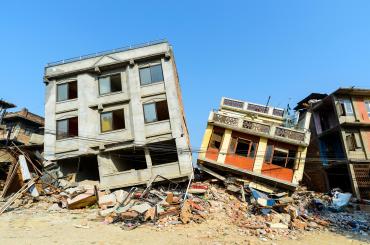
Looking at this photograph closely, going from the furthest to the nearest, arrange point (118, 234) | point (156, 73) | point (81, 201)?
point (156, 73) → point (81, 201) → point (118, 234)

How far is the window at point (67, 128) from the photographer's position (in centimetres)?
2441

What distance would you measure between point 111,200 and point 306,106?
22.9 meters

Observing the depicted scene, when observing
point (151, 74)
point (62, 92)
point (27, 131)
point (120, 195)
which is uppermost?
point (27, 131)

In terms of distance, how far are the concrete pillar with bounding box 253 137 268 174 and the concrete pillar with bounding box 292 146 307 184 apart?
240cm

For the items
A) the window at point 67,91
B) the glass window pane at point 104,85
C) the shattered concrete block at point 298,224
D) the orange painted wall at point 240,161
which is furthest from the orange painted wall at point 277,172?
the window at point 67,91

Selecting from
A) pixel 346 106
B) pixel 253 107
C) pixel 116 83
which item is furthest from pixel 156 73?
pixel 346 106

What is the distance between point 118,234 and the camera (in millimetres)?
14891

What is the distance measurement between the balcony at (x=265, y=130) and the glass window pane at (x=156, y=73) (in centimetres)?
498

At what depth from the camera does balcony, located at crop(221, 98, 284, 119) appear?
27237 mm

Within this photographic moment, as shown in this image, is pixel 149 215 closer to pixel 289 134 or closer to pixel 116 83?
pixel 116 83

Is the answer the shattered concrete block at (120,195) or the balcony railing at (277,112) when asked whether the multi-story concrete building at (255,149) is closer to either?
the balcony railing at (277,112)

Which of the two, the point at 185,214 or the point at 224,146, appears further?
the point at 224,146

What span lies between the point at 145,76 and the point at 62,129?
7.55 meters

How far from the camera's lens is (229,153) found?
A: 77.8 feet
